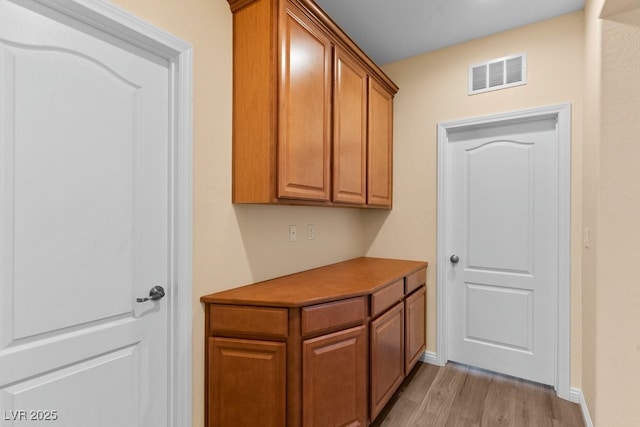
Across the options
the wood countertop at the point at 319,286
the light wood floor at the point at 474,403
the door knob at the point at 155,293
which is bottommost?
the light wood floor at the point at 474,403

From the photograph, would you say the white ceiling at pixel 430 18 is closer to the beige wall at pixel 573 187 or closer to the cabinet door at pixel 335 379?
the beige wall at pixel 573 187

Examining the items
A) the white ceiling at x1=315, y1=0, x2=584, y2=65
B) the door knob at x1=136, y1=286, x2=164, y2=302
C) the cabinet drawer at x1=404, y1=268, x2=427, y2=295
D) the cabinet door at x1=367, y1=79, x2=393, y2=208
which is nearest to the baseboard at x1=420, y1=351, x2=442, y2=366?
the cabinet drawer at x1=404, y1=268, x2=427, y2=295

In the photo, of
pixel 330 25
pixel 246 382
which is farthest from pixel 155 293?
pixel 330 25

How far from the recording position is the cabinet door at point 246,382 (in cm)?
148

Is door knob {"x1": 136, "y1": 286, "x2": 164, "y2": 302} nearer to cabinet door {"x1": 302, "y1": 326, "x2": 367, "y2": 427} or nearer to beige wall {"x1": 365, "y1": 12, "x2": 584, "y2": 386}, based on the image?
cabinet door {"x1": 302, "y1": 326, "x2": 367, "y2": 427}

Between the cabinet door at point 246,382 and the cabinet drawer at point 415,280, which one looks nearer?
the cabinet door at point 246,382

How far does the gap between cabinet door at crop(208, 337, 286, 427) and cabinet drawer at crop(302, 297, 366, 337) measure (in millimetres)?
165

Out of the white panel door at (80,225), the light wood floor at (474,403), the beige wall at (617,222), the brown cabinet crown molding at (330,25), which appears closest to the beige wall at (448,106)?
the light wood floor at (474,403)

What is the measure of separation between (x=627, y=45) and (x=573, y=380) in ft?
7.15

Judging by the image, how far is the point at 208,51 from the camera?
166 cm

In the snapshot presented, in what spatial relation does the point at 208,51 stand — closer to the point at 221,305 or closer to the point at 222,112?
the point at 222,112

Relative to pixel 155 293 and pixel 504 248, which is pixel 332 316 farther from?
pixel 504 248

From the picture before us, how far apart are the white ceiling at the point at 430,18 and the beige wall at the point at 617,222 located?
2.03 feet

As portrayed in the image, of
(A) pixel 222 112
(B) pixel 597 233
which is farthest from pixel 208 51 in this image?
(B) pixel 597 233
